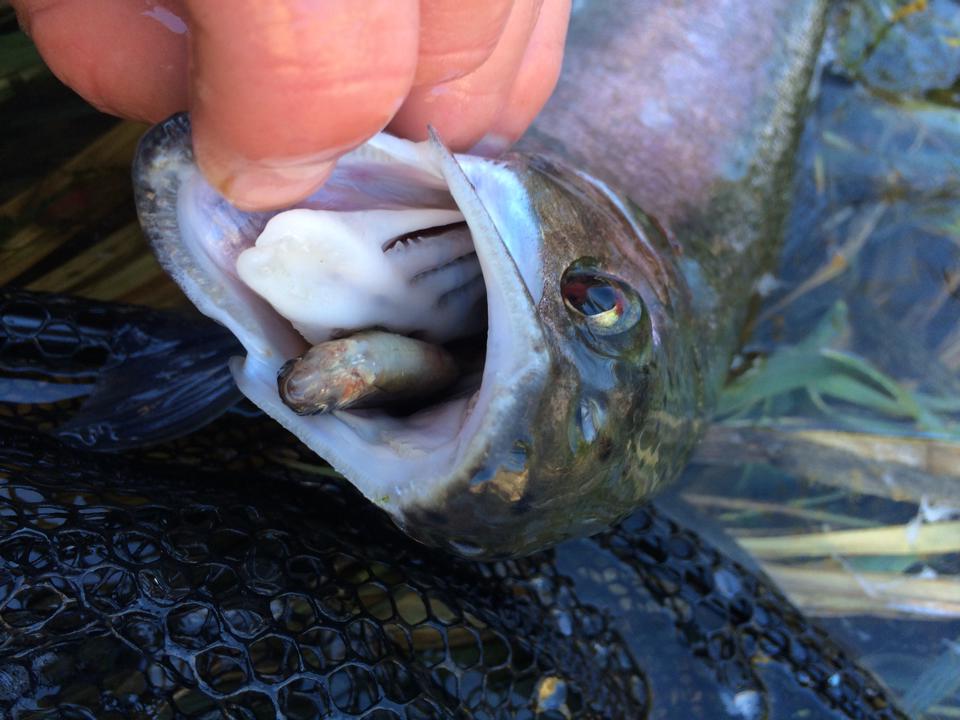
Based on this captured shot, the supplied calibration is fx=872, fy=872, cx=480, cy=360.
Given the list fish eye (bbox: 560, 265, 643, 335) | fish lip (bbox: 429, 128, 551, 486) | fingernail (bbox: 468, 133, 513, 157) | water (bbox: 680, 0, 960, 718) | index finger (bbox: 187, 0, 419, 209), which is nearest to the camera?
index finger (bbox: 187, 0, 419, 209)

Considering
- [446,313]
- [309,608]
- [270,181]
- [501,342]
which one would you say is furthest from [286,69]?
[309,608]

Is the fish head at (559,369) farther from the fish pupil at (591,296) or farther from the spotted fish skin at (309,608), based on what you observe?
the spotted fish skin at (309,608)

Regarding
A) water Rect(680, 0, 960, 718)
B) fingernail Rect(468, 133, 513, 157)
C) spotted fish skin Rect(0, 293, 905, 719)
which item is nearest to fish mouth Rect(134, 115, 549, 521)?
fingernail Rect(468, 133, 513, 157)

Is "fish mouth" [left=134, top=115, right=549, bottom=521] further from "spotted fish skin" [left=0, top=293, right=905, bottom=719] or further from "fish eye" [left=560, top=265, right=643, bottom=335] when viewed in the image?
"spotted fish skin" [left=0, top=293, right=905, bottom=719]

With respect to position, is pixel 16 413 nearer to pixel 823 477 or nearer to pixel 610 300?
pixel 610 300

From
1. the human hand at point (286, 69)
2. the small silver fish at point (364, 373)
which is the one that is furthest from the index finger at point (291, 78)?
the small silver fish at point (364, 373)

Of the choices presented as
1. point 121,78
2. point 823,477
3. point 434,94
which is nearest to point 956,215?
point 823,477
